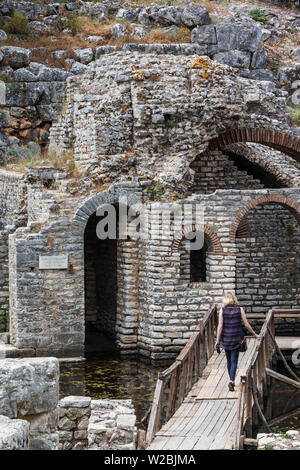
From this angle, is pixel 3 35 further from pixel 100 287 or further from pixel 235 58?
pixel 100 287

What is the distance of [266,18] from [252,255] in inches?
599

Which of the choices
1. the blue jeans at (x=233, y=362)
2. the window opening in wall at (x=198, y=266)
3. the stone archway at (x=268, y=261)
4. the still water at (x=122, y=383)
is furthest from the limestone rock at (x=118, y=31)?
the blue jeans at (x=233, y=362)

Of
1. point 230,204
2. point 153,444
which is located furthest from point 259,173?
point 153,444

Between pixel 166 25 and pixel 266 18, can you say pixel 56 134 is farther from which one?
pixel 266 18

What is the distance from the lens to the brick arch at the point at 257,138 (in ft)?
54.5

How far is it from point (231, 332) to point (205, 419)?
1.44 m

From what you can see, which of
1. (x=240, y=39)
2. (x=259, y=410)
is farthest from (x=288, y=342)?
(x=240, y=39)

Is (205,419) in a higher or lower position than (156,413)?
lower

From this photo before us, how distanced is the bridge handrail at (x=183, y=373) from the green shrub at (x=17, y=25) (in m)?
17.0

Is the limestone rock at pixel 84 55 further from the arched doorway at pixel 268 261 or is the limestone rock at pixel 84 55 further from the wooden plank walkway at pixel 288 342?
the wooden plank walkway at pixel 288 342

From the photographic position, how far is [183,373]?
1112cm

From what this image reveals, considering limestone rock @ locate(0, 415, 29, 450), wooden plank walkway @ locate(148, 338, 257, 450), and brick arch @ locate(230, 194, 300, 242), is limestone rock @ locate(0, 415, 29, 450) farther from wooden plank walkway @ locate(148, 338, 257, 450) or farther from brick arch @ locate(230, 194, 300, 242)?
brick arch @ locate(230, 194, 300, 242)

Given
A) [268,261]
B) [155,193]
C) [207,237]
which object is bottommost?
[268,261]

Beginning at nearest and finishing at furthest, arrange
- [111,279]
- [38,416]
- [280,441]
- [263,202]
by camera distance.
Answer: [38,416]
[280,441]
[263,202]
[111,279]
